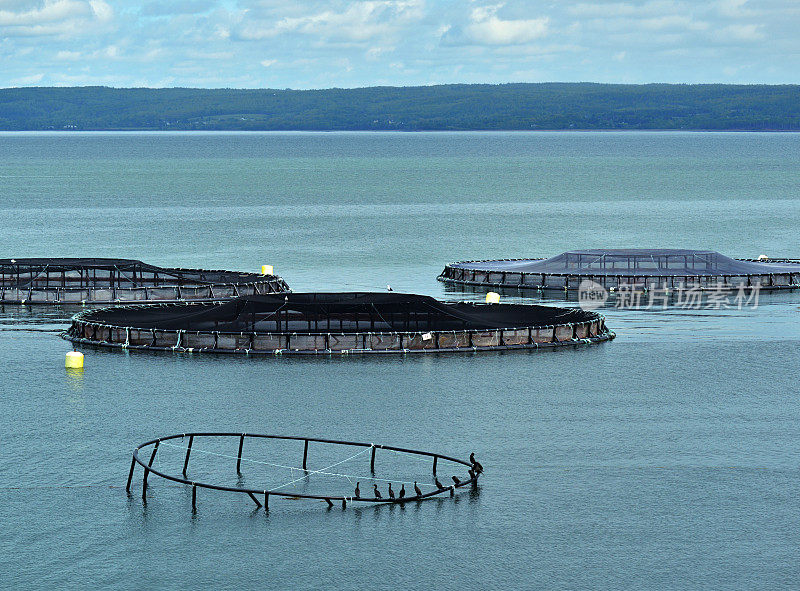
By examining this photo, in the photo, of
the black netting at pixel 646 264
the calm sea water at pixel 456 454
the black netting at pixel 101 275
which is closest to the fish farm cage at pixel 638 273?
the black netting at pixel 646 264

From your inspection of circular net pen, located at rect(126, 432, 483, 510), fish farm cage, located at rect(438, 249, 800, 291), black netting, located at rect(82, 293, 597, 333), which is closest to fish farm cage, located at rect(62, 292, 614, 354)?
black netting, located at rect(82, 293, 597, 333)

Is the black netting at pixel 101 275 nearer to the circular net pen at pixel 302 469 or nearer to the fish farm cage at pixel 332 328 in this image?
the fish farm cage at pixel 332 328

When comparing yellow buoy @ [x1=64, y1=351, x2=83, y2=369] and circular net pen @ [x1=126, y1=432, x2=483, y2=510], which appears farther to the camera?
yellow buoy @ [x1=64, y1=351, x2=83, y2=369]

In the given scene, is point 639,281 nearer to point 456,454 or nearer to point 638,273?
A: point 638,273

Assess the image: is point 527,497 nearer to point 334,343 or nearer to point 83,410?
point 83,410

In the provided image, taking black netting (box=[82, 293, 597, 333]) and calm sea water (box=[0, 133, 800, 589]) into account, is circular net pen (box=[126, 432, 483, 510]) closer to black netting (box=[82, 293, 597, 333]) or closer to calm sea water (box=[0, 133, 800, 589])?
calm sea water (box=[0, 133, 800, 589])

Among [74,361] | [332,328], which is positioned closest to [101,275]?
[332,328]
